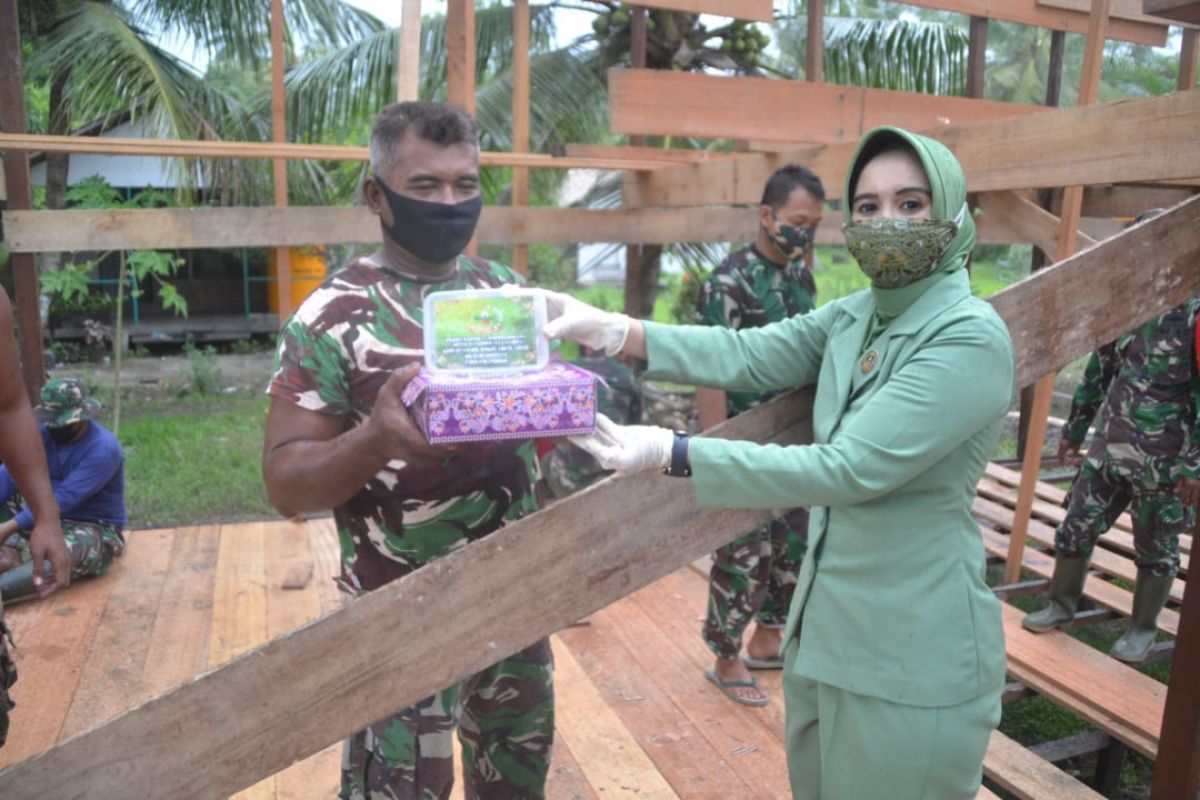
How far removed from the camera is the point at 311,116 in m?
10.5

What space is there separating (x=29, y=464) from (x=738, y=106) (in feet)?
10.7

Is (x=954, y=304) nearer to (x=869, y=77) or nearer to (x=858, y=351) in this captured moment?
(x=858, y=351)

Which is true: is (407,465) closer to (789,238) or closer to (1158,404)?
(789,238)

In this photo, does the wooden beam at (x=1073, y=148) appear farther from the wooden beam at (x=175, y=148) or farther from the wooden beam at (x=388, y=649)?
the wooden beam at (x=175, y=148)

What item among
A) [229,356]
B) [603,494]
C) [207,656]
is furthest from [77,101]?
[603,494]

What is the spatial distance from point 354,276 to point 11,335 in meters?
0.90

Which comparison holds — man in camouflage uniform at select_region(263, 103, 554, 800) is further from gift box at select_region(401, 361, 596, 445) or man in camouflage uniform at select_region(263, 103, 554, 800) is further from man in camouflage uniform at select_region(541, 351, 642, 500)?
man in camouflage uniform at select_region(541, 351, 642, 500)

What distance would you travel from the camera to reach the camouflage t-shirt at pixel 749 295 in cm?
346

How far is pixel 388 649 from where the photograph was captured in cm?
144

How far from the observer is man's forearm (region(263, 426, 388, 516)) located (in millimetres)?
1699

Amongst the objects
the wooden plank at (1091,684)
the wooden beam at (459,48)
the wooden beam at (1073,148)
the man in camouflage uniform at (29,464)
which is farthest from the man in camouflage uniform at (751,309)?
the man in camouflage uniform at (29,464)

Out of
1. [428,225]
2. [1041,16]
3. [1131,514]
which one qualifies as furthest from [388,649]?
[1041,16]

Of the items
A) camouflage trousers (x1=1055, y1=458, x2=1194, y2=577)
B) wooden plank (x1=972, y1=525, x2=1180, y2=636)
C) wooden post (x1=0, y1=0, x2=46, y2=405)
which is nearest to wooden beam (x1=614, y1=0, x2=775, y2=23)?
camouflage trousers (x1=1055, y1=458, x2=1194, y2=577)

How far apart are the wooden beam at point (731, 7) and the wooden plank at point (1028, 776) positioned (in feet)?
11.5
